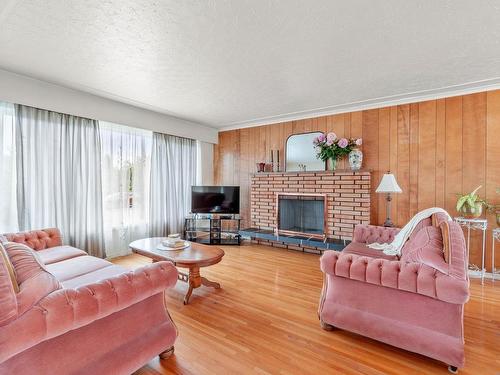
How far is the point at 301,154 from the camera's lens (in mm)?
4504

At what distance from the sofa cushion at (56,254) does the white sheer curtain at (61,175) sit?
27.2 inches

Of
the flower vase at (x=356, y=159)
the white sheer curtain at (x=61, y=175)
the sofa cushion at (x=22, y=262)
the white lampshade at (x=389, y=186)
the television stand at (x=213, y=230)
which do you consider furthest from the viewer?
the television stand at (x=213, y=230)

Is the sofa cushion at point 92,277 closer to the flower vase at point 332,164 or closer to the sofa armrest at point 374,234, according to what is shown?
the sofa armrest at point 374,234

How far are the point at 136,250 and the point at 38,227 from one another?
144 cm

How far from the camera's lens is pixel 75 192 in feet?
11.4

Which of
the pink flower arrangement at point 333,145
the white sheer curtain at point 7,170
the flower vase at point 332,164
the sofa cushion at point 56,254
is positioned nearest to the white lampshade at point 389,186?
the pink flower arrangement at point 333,145

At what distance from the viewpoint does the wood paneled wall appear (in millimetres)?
3125

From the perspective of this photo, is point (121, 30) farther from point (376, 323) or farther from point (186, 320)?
point (376, 323)

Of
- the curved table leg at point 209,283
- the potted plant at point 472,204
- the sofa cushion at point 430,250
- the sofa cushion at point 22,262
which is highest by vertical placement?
the potted plant at point 472,204

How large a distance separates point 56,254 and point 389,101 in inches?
183

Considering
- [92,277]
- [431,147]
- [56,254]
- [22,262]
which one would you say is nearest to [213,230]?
[56,254]

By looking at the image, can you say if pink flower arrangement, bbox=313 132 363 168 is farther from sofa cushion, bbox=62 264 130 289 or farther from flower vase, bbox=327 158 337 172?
sofa cushion, bbox=62 264 130 289

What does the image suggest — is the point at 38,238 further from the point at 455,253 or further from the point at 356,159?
the point at 356,159

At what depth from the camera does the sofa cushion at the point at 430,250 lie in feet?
5.31
